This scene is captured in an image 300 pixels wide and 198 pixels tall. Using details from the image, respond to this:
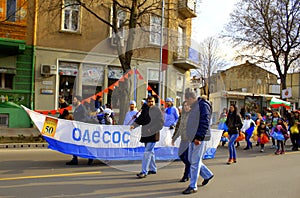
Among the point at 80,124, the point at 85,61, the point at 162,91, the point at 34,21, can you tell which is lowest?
the point at 80,124

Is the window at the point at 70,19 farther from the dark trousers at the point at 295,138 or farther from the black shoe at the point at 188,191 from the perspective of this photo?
the black shoe at the point at 188,191

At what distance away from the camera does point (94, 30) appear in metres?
19.9

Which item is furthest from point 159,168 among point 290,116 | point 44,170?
point 290,116

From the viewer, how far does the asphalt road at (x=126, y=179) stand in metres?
6.10

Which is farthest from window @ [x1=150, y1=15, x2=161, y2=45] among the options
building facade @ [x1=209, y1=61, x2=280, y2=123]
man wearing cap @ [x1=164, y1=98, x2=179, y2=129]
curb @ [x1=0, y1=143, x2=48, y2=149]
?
curb @ [x1=0, y1=143, x2=48, y2=149]

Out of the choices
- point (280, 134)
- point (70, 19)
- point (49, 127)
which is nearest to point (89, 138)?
point (49, 127)

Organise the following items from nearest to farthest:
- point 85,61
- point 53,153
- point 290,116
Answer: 1. point 53,153
2. point 290,116
3. point 85,61

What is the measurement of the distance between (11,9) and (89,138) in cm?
1076

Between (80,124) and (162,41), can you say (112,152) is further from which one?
(162,41)

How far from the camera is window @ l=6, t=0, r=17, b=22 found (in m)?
15.3

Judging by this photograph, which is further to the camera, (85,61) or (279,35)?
(279,35)

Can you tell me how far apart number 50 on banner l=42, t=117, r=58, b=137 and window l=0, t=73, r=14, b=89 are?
1011 centimetres

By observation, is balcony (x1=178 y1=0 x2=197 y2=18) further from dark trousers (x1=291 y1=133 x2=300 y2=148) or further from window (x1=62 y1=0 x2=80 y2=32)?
dark trousers (x1=291 y1=133 x2=300 y2=148)

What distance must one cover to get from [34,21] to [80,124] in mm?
11404
